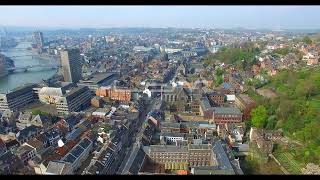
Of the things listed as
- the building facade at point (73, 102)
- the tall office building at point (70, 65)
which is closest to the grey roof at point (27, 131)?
the building facade at point (73, 102)

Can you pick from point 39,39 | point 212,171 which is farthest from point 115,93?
point 39,39

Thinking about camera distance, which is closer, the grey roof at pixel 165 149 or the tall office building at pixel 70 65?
the grey roof at pixel 165 149

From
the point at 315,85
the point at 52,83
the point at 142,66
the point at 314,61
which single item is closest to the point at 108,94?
the point at 52,83

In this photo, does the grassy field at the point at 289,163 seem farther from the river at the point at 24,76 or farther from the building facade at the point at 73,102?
the river at the point at 24,76

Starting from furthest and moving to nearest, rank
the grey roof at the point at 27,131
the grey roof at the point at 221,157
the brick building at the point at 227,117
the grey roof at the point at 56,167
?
1. the brick building at the point at 227,117
2. the grey roof at the point at 27,131
3. the grey roof at the point at 221,157
4. the grey roof at the point at 56,167

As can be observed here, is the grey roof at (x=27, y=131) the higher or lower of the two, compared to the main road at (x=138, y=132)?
higher

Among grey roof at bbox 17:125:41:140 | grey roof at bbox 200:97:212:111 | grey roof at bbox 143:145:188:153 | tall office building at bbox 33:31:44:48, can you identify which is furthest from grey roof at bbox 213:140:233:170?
tall office building at bbox 33:31:44:48
